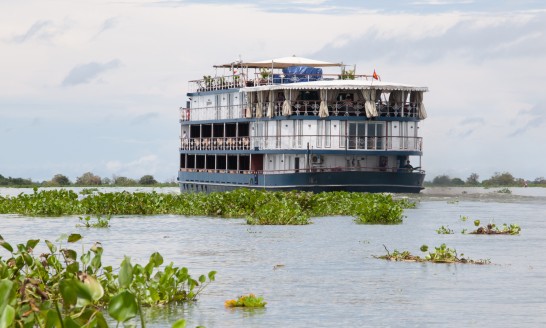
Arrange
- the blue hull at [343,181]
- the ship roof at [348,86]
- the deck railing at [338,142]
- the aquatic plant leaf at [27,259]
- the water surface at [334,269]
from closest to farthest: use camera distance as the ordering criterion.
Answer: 1. the aquatic plant leaf at [27,259]
2. the water surface at [334,269]
3. the blue hull at [343,181]
4. the ship roof at [348,86]
5. the deck railing at [338,142]

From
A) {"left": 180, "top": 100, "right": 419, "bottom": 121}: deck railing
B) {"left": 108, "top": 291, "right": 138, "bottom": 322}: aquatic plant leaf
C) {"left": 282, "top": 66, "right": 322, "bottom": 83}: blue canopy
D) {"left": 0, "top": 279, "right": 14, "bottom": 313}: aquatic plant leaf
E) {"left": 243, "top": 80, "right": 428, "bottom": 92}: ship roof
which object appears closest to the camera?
{"left": 0, "top": 279, "right": 14, "bottom": 313}: aquatic plant leaf

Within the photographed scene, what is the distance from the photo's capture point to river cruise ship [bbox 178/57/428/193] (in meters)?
47.3

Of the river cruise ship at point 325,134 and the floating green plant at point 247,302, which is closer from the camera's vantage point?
the floating green plant at point 247,302

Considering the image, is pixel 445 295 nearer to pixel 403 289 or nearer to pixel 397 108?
pixel 403 289

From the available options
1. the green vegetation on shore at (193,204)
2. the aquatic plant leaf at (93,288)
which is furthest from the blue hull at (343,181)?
the aquatic plant leaf at (93,288)

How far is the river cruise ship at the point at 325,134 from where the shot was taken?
47312 mm

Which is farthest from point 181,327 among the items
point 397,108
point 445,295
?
point 397,108

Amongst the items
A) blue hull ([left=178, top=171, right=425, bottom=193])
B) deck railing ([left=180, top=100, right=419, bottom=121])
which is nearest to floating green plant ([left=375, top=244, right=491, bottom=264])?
blue hull ([left=178, top=171, right=425, bottom=193])

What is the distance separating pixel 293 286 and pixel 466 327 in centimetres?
427

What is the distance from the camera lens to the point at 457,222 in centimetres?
3478

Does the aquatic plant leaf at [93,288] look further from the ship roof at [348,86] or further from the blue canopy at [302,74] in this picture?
the blue canopy at [302,74]

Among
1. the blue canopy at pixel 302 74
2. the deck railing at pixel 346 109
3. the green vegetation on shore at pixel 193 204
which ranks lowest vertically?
the green vegetation on shore at pixel 193 204

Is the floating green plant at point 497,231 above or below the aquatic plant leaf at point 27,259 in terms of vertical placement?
below

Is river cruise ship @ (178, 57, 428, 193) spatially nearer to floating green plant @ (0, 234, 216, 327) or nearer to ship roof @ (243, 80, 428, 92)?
ship roof @ (243, 80, 428, 92)
